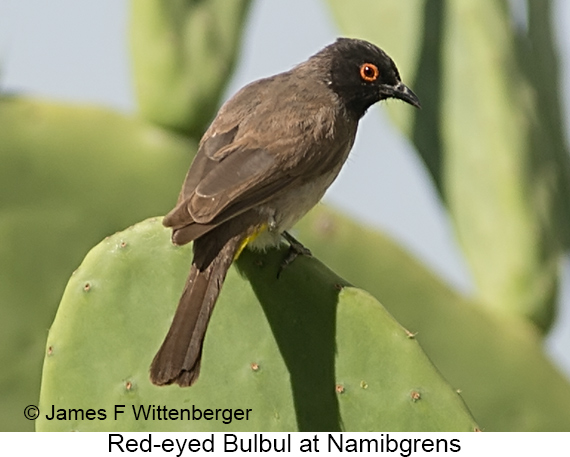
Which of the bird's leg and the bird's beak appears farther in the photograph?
the bird's beak

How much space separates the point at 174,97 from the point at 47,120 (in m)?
0.40

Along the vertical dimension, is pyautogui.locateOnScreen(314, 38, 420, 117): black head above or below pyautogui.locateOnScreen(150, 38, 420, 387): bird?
above

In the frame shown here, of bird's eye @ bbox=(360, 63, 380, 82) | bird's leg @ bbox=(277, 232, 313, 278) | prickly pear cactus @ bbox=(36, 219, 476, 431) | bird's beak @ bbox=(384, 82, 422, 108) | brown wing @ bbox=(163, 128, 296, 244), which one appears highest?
bird's eye @ bbox=(360, 63, 380, 82)

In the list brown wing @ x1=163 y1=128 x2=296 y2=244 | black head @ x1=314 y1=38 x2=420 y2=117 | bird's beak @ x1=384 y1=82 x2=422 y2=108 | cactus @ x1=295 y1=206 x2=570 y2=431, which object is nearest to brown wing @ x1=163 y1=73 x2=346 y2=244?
brown wing @ x1=163 y1=128 x2=296 y2=244

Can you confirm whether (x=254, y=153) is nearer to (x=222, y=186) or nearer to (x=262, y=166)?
(x=262, y=166)

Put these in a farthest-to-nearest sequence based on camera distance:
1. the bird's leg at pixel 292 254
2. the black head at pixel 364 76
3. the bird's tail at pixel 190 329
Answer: the black head at pixel 364 76
the bird's leg at pixel 292 254
the bird's tail at pixel 190 329

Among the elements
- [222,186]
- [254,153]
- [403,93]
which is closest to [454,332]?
[403,93]

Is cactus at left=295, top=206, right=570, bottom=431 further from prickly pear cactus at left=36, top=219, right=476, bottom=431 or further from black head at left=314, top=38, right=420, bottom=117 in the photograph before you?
prickly pear cactus at left=36, top=219, right=476, bottom=431

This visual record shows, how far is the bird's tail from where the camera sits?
2055 mm

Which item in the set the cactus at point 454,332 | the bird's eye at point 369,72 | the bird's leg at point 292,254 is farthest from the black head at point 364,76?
the bird's leg at point 292,254

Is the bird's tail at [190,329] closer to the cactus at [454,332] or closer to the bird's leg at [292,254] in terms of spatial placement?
the bird's leg at [292,254]

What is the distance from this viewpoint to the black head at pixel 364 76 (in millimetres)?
3035

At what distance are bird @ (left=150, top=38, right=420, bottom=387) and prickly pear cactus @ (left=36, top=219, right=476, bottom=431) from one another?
8cm

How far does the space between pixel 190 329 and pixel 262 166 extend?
1.71 feet
